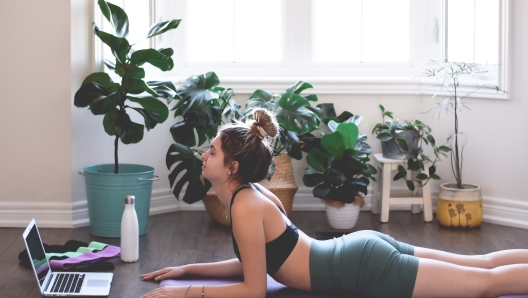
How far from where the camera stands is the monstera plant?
12.8 feet

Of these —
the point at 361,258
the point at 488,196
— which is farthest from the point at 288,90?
the point at 361,258

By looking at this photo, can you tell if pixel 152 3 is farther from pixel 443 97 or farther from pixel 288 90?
pixel 443 97

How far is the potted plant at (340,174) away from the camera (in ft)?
13.1

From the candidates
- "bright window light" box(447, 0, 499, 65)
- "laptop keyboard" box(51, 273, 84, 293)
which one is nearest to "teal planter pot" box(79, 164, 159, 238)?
"laptop keyboard" box(51, 273, 84, 293)

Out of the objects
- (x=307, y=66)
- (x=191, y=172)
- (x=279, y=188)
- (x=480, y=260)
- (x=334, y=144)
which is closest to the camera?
(x=480, y=260)

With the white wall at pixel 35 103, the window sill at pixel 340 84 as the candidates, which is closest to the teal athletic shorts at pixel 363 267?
the white wall at pixel 35 103

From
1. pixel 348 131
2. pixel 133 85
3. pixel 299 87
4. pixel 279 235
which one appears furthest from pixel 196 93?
pixel 279 235

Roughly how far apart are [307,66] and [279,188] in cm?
99

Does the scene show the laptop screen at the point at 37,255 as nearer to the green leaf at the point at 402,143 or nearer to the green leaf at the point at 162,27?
the green leaf at the point at 162,27

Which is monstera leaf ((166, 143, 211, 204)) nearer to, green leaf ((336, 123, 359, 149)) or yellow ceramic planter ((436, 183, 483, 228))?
green leaf ((336, 123, 359, 149))

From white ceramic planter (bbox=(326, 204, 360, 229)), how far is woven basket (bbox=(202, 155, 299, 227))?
0.86 ft

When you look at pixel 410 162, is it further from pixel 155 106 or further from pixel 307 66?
pixel 155 106

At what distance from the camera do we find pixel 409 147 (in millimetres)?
4242

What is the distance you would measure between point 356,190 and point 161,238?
3.89 feet
